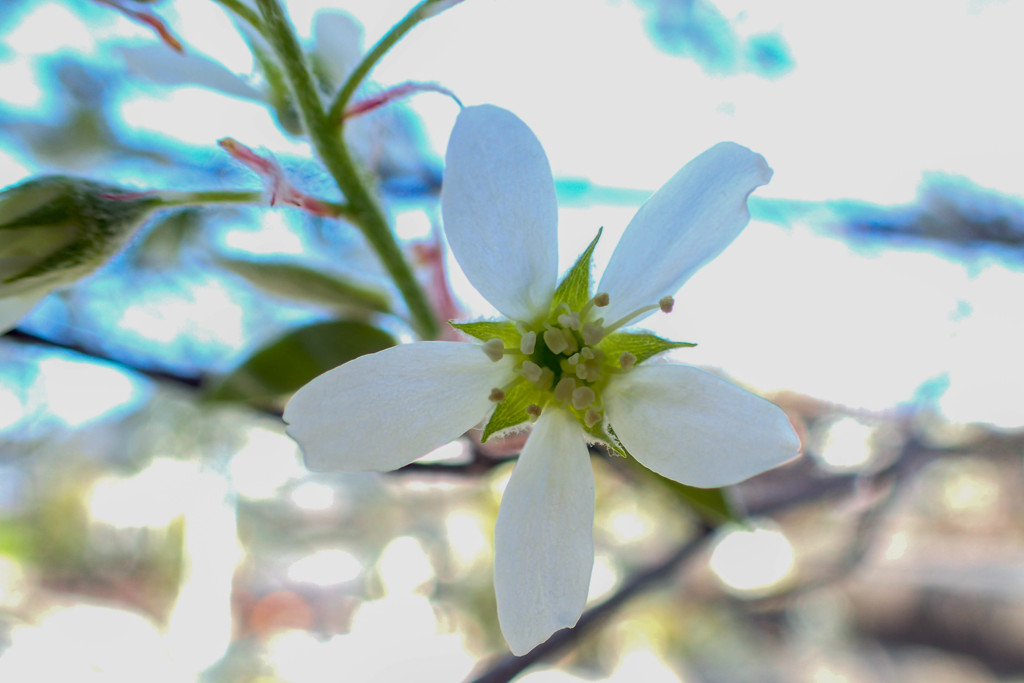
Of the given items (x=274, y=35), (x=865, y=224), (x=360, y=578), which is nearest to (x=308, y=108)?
(x=274, y=35)

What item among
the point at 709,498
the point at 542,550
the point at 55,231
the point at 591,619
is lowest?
the point at 591,619

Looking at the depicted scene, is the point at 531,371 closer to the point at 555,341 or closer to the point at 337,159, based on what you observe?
the point at 555,341

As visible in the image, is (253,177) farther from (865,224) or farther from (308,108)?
(865,224)

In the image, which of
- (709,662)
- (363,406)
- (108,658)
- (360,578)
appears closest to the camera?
(363,406)


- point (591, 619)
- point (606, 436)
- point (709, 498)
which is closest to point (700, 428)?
point (606, 436)

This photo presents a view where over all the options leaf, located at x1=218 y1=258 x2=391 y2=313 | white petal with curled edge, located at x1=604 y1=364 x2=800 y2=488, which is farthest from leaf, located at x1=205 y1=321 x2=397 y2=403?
white petal with curled edge, located at x1=604 y1=364 x2=800 y2=488
